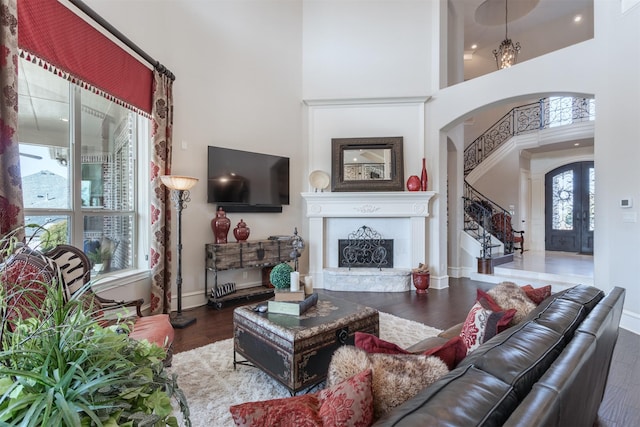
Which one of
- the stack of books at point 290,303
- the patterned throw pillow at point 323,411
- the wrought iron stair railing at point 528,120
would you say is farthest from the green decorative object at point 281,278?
the wrought iron stair railing at point 528,120

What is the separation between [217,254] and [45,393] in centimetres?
360

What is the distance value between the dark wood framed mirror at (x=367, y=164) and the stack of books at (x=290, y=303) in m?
3.19

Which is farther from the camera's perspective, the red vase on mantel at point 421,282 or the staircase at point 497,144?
the staircase at point 497,144

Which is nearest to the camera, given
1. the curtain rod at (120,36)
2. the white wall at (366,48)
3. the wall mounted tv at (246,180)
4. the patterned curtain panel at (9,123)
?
the patterned curtain panel at (9,123)

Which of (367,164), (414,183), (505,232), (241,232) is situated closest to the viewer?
(241,232)

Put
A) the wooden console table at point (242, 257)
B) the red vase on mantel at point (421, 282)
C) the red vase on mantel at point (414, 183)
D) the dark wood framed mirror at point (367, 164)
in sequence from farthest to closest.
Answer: the dark wood framed mirror at point (367, 164) < the red vase on mantel at point (414, 183) < the red vase on mantel at point (421, 282) < the wooden console table at point (242, 257)

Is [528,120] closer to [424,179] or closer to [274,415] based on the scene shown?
[424,179]

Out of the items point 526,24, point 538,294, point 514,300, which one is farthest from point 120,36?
point 526,24

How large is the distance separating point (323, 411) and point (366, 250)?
181 inches

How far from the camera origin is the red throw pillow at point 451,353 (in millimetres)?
1122

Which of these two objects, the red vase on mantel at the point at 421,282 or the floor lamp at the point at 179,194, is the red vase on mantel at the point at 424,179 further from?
the floor lamp at the point at 179,194

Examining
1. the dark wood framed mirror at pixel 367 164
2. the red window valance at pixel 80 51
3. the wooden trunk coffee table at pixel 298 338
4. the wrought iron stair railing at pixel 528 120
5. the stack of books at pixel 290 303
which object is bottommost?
the wooden trunk coffee table at pixel 298 338

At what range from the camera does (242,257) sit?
4.25 metres

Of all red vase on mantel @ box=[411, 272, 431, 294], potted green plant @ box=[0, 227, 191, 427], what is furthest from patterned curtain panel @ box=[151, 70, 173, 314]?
red vase on mantel @ box=[411, 272, 431, 294]
